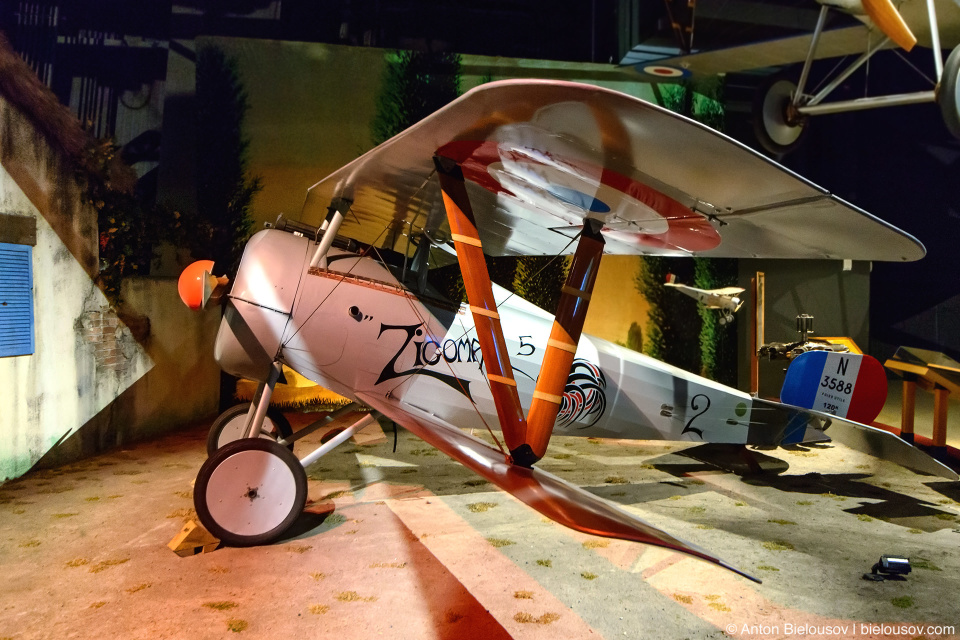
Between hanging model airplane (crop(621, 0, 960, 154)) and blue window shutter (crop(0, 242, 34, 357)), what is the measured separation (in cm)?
682

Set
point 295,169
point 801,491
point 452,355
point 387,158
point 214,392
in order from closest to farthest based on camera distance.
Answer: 1. point 387,158
2. point 452,355
3. point 801,491
4. point 214,392
5. point 295,169

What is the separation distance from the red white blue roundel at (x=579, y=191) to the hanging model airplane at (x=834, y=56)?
137 inches

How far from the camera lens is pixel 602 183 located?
2594 mm

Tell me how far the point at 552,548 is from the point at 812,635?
124 cm

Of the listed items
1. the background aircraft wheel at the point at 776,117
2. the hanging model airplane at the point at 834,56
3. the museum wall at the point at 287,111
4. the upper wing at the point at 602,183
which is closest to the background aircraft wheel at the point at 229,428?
the upper wing at the point at 602,183

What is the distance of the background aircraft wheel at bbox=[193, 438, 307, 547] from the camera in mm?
2977

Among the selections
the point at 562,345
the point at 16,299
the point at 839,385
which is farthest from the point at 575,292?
the point at 16,299

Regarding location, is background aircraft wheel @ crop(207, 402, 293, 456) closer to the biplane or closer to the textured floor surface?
the biplane

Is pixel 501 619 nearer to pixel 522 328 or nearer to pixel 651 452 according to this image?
pixel 522 328

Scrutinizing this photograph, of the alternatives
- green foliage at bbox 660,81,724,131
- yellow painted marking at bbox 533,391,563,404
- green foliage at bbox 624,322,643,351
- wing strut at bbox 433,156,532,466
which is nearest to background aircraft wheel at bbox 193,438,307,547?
wing strut at bbox 433,156,532,466

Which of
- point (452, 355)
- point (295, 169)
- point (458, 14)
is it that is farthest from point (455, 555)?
A: point (458, 14)

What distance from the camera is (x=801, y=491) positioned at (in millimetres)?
4301

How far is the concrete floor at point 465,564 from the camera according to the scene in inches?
91.4

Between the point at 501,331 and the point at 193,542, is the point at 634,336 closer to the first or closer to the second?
the point at 501,331
